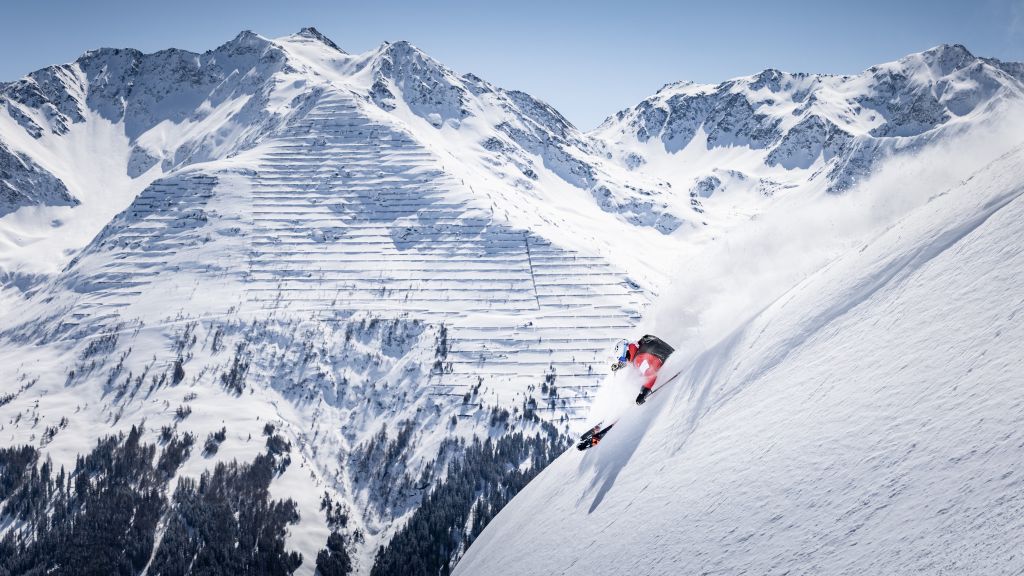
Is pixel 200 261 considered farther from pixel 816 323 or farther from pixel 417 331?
pixel 816 323

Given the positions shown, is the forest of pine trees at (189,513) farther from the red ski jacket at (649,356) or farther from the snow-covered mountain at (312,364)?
the red ski jacket at (649,356)

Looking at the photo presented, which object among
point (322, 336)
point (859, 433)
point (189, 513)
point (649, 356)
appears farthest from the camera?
point (322, 336)

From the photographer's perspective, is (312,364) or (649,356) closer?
(649,356)

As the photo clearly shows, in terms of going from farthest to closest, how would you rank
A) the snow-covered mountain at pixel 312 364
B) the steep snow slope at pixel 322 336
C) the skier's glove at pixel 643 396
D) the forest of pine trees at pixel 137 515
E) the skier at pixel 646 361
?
1. the steep snow slope at pixel 322 336
2. the snow-covered mountain at pixel 312 364
3. the forest of pine trees at pixel 137 515
4. the skier at pixel 646 361
5. the skier's glove at pixel 643 396

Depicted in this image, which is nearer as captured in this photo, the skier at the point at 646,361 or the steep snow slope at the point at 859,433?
the steep snow slope at the point at 859,433

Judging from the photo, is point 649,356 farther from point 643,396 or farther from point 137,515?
point 137,515

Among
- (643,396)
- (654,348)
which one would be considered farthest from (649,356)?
(643,396)

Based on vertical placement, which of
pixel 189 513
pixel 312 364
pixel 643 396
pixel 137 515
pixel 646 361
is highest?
pixel 646 361

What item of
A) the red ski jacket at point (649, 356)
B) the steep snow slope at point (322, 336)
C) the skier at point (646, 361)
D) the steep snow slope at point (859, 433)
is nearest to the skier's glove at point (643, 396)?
the skier at point (646, 361)

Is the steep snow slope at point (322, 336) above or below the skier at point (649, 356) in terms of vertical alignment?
below

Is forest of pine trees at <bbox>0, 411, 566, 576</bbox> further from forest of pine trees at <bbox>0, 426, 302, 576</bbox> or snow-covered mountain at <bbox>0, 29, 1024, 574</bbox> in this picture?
snow-covered mountain at <bbox>0, 29, 1024, 574</bbox>
